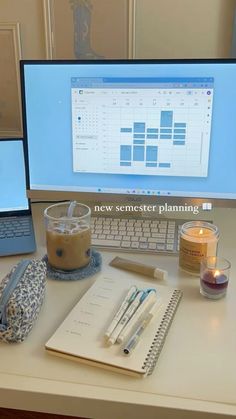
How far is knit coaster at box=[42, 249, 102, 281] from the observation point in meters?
0.86

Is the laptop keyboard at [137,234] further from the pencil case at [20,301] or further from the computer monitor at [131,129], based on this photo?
the pencil case at [20,301]

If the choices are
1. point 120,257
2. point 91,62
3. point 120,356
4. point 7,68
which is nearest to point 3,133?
point 7,68

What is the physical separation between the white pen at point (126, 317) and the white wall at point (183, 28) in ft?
2.23

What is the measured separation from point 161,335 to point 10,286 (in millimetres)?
252

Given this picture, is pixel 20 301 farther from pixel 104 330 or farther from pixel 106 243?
pixel 106 243

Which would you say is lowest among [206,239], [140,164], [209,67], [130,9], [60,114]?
[206,239]

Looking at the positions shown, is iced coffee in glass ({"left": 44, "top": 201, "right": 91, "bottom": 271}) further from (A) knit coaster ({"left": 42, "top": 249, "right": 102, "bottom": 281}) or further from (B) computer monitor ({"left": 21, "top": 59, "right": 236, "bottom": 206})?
(B) computer monitor ({"left": 21, "top": 59, "right": 236, "bottom": 206})

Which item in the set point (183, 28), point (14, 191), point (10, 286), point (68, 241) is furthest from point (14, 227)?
point (183, 28)

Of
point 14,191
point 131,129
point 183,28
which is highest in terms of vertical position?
point 183,28

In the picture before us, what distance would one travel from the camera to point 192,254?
87 centimetres

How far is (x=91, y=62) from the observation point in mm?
958

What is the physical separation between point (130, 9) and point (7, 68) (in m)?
0.37

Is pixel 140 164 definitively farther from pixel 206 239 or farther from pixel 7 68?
pixel 7 68

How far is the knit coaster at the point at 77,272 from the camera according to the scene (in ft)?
2.82
